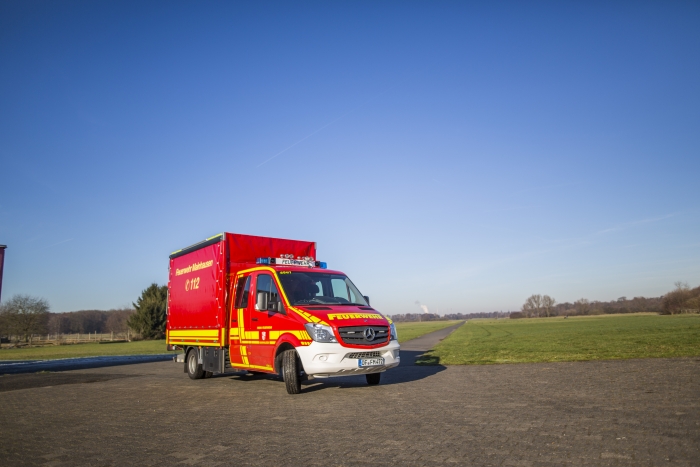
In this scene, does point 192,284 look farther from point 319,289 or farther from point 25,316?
point 25,316

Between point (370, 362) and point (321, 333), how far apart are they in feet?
3.83

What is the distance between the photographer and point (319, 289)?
11.1m

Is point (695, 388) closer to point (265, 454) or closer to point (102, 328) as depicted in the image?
point (265, 454)

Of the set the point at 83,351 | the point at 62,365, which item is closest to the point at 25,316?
the point at 83,351

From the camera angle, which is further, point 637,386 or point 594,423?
point 637,386

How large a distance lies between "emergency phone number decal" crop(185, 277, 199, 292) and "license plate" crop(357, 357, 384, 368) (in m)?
6.00

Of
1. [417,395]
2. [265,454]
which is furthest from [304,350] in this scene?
[265,454]

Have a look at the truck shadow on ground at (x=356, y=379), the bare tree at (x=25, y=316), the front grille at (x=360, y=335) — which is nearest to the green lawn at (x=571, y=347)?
the truck shadow on ground at (x=356, y=379)

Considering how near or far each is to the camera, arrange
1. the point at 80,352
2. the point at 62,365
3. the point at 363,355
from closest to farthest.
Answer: the point at 363,355 → the point at 62,365 → the point at 80,352

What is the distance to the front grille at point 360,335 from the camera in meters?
9.45

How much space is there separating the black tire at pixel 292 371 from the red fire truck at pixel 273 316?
0.06ft

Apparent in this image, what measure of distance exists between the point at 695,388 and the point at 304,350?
6890mm

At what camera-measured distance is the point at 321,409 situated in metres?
8.09

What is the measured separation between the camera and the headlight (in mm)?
9297
